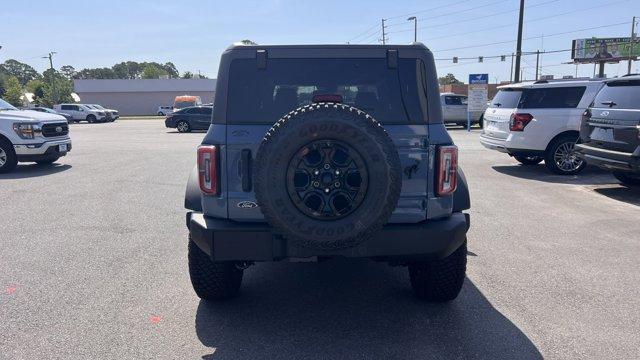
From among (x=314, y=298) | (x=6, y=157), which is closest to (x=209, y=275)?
(x=314, y=298)

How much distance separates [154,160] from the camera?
1369 centimetres

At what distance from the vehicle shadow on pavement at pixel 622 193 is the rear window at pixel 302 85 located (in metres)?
6.38

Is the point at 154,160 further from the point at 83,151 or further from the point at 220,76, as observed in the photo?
the point at 220,76

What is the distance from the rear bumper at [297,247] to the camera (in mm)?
3277

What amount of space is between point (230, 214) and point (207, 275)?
71 cm

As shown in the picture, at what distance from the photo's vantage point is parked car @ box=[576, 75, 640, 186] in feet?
24.7

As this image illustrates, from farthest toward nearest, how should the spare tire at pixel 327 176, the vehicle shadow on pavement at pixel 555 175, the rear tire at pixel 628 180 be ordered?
the vehicle shadow on pavement at pixel 555 175 < the rear tire at pixel 628 180 < the spare tire at pixel 327 176

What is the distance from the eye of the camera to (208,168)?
3471mm

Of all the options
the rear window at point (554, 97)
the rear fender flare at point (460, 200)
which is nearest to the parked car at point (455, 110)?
the rear window at point (554, 97)

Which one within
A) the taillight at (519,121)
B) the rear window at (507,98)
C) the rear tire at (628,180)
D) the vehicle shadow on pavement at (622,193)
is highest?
the rear window at (507,98)

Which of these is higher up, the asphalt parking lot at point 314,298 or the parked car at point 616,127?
the parked car at point 616,127

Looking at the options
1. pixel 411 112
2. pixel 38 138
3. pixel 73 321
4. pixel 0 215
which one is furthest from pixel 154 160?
pixel 411 112

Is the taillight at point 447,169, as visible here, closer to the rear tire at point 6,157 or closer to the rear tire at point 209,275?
the rear tire at point 209,275

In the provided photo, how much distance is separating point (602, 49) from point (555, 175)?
192ft
